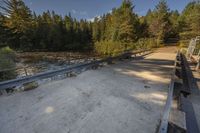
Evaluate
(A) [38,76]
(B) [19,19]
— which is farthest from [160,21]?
(B) [19,19]

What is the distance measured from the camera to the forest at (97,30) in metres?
34.2

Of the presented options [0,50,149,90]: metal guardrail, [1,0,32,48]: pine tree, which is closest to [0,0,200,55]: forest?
[1,0,32,48]: pine tree

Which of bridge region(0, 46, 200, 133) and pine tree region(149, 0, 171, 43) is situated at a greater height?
pine tree region(149, 0, 171, 43)

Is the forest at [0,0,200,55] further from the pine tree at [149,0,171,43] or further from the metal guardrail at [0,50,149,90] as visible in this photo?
the metal guardrail at [0,50,149,90]

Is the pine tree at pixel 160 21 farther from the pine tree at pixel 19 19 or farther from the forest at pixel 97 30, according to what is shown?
the pine tree at pixel 19 19

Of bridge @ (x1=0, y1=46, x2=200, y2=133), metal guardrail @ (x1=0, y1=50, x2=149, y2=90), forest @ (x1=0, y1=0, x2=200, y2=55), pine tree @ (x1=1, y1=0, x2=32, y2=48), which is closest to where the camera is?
bridge @ (x1=0, y1=46, x2=200, y2=133)

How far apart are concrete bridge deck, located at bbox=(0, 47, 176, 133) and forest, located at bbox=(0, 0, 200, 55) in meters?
21.0

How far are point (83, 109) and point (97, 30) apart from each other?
53635mm

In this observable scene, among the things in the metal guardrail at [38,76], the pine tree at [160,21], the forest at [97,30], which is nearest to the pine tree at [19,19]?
the forest at [97,30]

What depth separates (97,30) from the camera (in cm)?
5422

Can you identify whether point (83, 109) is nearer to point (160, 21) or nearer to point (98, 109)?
point (98, 109)

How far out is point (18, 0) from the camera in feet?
124

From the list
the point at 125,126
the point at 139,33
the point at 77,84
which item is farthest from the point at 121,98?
the point at 139,33

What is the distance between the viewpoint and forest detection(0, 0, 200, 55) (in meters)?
34.2
